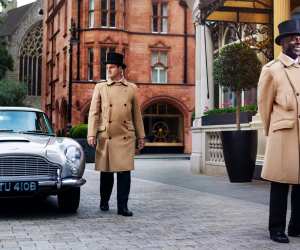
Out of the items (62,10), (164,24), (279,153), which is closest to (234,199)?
(279,153)

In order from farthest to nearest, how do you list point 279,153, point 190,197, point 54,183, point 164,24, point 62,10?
point 62,10 < point 164,24 < point 190,197 < point 54,183 < point 279,153

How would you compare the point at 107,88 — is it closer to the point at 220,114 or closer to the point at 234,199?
the point at 234,199

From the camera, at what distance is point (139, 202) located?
8508 millimetres

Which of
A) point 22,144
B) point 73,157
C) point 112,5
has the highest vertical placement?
point 112,5

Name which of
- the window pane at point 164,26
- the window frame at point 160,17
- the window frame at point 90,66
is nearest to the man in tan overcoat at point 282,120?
the window frame at point 90,66

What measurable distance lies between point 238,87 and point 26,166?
684 centimetres

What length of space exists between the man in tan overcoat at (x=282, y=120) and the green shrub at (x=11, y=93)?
35.1m

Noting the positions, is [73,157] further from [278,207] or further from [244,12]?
[244,12]

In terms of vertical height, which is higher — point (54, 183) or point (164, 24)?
point (164, 24)

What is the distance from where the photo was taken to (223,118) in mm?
14062

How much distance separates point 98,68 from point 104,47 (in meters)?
1.41

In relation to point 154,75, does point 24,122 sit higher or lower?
lower

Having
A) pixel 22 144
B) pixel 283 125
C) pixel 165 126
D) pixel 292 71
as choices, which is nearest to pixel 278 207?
pixel 283 125

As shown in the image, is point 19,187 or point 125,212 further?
point 125,212
